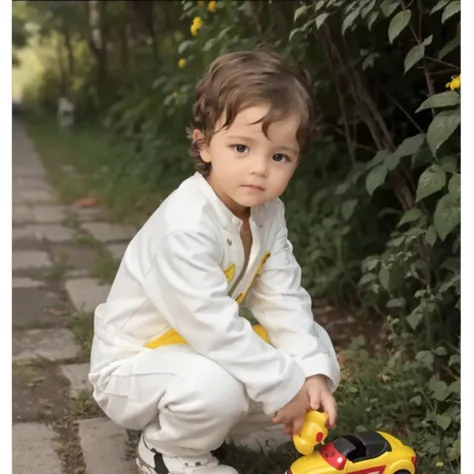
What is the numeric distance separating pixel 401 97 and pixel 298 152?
3.88ft

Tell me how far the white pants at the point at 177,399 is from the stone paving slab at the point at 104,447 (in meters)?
0.20

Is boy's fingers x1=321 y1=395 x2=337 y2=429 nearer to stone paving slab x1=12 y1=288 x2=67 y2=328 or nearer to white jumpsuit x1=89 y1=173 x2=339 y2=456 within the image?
white jumpsuit x1=89 y1=173 x2=339 y2=456

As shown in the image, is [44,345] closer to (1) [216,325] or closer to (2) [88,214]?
(1) [216,325]

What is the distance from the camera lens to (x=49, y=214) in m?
4.41

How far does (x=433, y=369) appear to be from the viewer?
214 centimetres

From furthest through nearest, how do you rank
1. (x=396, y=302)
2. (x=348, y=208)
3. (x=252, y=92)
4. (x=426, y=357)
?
1. (x=348, y=208)
2. (x=396, y=302)
3. (x=426, y=357)
4. (x=252, y=92)

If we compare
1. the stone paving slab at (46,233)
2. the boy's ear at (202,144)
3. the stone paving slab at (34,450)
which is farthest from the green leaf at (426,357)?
the stone paving slab at (46,233)

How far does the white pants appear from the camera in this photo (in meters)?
1.53

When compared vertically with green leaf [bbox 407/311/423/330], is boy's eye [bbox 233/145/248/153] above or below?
above

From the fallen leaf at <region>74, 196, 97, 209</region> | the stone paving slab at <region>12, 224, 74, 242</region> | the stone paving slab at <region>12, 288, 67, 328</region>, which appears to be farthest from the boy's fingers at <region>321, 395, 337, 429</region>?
the fallen leaf at <region>74, 196, 97, 209</region>

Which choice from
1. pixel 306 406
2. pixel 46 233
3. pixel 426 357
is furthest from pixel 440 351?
pixel 46 233

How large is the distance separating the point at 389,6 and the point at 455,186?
1.43 ft

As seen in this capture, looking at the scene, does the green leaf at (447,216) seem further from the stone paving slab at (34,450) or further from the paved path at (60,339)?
the stone paving slab at (34,450)

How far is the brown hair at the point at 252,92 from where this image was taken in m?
1.51
